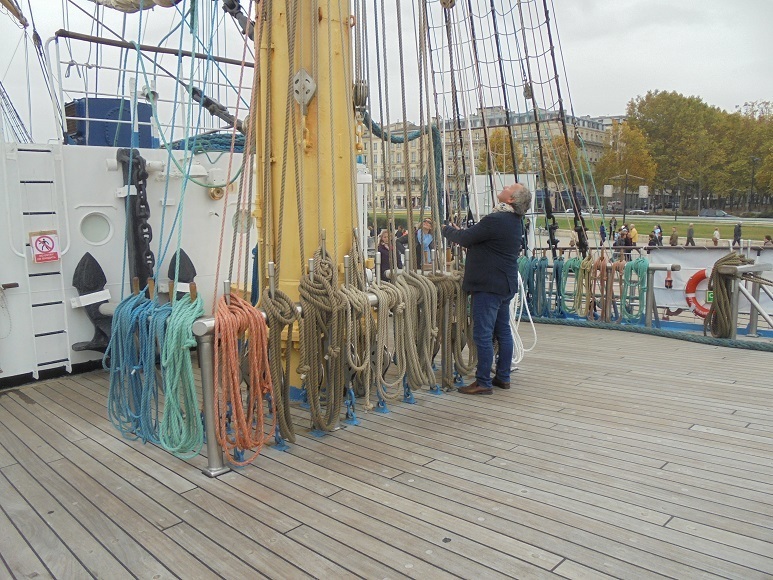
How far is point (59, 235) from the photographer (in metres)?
Result: 5.11

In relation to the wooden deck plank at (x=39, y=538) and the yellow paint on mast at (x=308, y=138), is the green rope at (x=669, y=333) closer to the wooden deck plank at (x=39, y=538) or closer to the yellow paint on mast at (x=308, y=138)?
the yellow paint on mast at (x=308, y=138)

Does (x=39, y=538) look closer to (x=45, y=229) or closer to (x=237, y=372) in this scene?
(x=237, y=372)

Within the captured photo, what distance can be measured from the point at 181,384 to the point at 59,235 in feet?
8.67

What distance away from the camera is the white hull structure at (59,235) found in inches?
190

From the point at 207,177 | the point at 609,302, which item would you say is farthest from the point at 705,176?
the point at 207,177

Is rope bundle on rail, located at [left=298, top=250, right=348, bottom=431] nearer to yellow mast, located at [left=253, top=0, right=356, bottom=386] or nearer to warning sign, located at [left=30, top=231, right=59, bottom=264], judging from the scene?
yellow mast, located at [left=253, top=0, right=356, bottom=386]

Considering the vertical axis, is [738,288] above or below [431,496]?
above

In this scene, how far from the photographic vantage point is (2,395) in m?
4.62

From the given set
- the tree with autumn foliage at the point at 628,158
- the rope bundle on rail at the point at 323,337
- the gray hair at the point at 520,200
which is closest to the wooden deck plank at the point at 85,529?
the rope bundle on rail at the point at 323,337

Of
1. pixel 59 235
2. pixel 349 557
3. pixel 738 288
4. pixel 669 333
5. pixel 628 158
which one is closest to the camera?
pixel 349 557

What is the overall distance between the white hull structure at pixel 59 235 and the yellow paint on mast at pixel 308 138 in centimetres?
114

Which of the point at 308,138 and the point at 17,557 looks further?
the point at 308,138

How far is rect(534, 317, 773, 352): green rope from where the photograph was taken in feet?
19.3

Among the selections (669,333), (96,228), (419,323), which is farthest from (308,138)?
(669,333)
